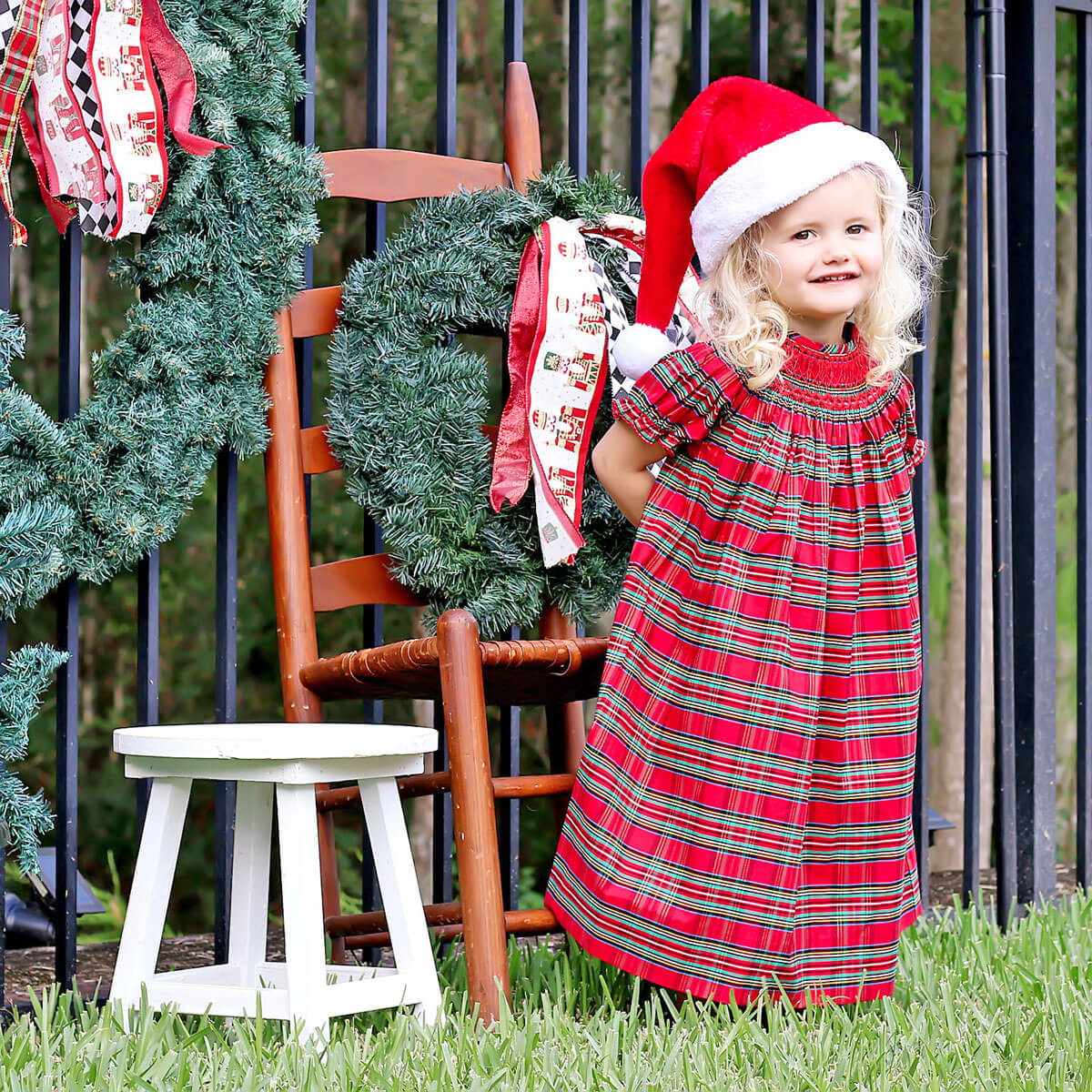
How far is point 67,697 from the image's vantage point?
1767 millimetres

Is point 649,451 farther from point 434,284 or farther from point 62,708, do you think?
point 62,708

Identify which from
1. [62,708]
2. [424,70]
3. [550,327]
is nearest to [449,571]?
[550,327]

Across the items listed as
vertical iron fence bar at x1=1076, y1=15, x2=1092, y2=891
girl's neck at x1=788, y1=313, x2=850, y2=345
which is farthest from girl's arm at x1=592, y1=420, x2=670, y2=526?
vertical iron fence bar at x1=1076, y1=15, x2=1092, y2=891

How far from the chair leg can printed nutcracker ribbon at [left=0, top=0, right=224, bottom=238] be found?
668 millimetres

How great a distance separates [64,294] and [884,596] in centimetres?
113

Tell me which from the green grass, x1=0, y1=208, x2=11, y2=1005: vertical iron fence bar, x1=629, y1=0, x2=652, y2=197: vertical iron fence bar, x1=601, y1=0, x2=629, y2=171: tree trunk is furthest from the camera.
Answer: x1=601, y1=0, x2=629, y2=171: tree trunk

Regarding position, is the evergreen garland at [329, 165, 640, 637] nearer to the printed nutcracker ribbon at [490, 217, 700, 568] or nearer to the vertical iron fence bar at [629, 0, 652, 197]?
the printed nutcracker ribbon at [490, 217, 700, 568]

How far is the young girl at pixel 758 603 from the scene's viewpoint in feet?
5.44

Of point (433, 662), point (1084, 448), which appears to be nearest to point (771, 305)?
point (433, 662)

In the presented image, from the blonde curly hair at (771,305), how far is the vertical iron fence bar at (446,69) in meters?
0.49

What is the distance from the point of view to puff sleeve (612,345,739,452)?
1700 millimetres

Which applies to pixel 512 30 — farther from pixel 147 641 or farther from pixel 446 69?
pixel 147 641

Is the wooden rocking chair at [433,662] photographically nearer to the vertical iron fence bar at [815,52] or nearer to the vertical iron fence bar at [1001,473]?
the vertical iron fence bar at [815,52]

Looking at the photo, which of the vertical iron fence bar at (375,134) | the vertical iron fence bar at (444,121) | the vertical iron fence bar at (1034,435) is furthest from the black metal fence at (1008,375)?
the vertical iron fence bar at (375,134)
